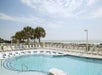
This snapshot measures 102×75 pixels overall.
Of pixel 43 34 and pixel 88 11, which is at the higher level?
pixel 88 11

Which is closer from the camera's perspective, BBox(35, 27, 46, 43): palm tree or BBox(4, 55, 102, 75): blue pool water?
BBox(4, 55, 102, 75): blue pool water

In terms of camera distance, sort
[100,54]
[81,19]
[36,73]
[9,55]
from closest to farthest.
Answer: [36,73] < [100,54] < [9,55] < [81,19]

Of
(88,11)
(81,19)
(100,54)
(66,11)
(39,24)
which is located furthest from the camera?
(39,24)

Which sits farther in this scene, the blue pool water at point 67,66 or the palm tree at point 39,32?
the palm tree at point 39,32

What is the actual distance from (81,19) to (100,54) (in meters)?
9.95

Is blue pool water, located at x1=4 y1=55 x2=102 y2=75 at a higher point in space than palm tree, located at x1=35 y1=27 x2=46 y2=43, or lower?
lower

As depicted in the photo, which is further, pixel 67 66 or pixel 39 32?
pixel 39 32

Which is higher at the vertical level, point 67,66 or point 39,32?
point 39,32

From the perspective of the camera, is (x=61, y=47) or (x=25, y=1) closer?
(x=25, y=1)

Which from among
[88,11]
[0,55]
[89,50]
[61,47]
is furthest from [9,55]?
[88,11]

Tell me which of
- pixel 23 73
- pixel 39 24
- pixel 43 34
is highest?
pixel 39 24

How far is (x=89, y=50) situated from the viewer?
16.7 m

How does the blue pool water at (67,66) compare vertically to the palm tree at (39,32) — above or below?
below

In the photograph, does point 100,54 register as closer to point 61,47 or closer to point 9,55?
point 61,47
